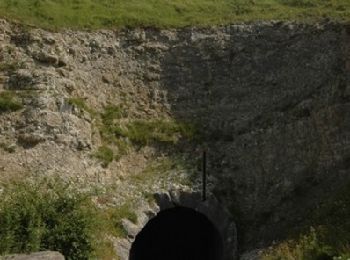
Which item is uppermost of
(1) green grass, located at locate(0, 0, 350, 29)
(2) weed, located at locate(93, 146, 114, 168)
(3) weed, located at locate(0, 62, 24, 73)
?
(1) green grass, located at locate(0, 0, 350, 29)

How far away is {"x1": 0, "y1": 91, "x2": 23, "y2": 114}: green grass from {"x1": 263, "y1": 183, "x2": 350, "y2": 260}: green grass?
13.9 meters

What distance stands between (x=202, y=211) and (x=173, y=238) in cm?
726

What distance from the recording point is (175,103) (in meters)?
32.2

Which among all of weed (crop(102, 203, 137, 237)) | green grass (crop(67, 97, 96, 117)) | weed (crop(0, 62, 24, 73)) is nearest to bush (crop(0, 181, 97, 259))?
weed (crop(102, 203, 137, 237))

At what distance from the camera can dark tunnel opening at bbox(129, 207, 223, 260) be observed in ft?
112

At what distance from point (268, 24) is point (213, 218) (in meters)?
12.7

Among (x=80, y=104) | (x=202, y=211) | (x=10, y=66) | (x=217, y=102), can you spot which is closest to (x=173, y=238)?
(x=202, y=211)

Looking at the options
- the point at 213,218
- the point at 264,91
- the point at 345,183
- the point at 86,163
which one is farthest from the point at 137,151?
the point at 345,183

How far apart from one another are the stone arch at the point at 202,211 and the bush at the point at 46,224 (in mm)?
3938

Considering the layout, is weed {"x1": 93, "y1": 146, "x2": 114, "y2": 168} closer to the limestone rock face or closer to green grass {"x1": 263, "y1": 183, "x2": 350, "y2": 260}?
the limestone rock face

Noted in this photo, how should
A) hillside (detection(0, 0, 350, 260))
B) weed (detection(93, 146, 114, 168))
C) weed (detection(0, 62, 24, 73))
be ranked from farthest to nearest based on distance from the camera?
weed (detection(0, 62, 24, 73)), weed (detection(93, 146, 114, 168)), hillside (detection(0, 0, 350, 260))

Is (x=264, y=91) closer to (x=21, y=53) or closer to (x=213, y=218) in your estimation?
(x=213, y=218)

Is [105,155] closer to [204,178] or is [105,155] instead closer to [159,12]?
[204,178]

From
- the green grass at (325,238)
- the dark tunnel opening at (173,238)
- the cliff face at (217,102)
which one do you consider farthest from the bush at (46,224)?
the dark tunnel opening at (173,238)
